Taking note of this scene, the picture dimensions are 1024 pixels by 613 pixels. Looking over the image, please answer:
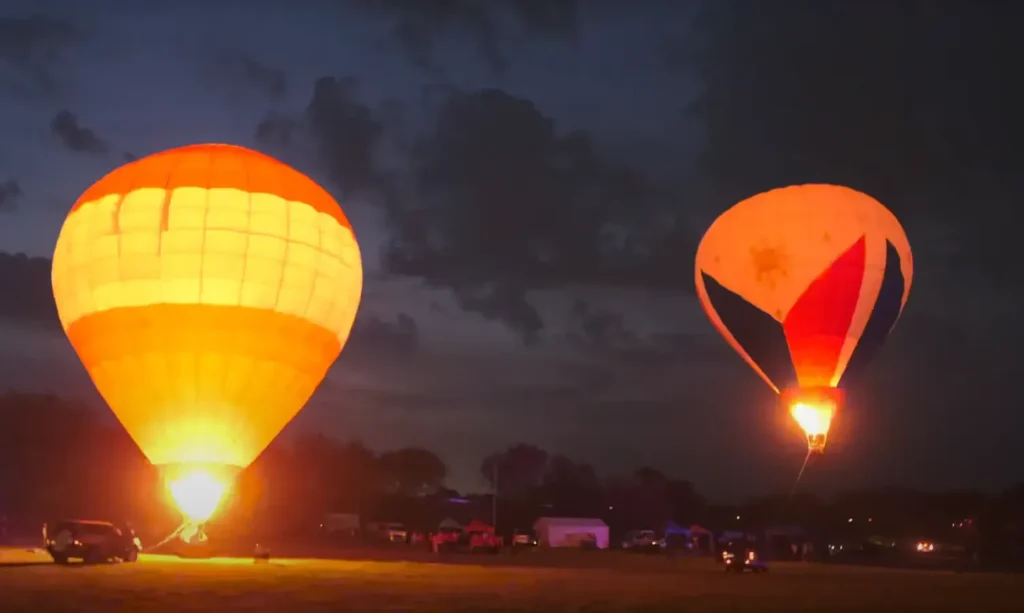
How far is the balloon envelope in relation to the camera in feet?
71.5

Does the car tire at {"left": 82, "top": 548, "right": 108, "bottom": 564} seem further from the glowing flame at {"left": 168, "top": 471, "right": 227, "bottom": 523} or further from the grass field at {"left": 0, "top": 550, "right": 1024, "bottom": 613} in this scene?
the glowing flame at {"left": 168, "top": 471, "right": 227, "bottom": 523}

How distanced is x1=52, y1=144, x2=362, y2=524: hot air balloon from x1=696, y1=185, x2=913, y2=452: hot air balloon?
11.6m

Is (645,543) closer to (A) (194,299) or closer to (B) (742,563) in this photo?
(B) (742,563)

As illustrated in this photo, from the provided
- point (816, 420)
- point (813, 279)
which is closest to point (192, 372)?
point (816, 420)

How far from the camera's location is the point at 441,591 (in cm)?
1633

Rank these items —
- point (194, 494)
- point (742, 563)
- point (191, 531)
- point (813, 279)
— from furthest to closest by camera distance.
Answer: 1. point (742, 563)
2. point (813, 279)
3. point (191, 531)
4. point (194, 494)

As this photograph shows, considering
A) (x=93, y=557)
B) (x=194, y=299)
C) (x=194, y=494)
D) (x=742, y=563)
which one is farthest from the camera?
(x=742, y=563)

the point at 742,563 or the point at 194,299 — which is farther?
the point at 742,563

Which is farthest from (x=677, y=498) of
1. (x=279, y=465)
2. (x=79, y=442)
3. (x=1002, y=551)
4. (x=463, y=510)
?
(x=79, y=442)

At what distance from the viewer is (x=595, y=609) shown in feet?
44.2

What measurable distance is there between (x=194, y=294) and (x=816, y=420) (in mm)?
15407

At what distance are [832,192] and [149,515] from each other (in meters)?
46.9

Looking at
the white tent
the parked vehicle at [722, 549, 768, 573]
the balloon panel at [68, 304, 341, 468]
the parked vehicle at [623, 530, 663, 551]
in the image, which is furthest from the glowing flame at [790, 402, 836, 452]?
the white tent

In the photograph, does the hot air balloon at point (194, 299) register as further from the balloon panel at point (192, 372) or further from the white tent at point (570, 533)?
the white tent at point (570, 533)
